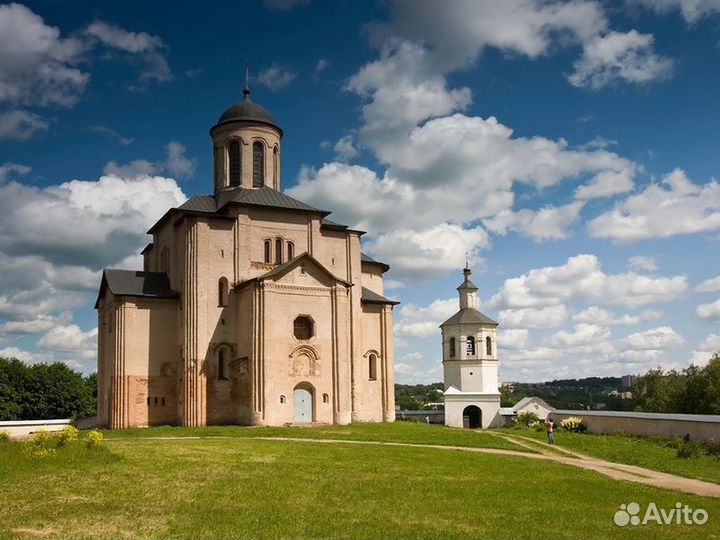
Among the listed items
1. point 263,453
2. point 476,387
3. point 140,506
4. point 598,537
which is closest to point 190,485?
point 140,506

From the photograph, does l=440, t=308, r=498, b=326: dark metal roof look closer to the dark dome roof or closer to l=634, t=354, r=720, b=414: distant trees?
l=634, t=354, r=720, b=414: distant trees

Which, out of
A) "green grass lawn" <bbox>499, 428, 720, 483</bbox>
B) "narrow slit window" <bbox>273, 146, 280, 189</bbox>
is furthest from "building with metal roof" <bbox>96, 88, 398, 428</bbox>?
"green grass lawn" <bbox>499, 428, 720, 483</bbox>

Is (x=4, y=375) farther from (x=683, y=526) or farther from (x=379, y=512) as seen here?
(x=683, y=526)

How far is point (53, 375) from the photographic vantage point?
57625 mm

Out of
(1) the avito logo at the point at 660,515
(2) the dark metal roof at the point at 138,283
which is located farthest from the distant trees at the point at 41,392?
(1) the avito logo at the point at 660,515

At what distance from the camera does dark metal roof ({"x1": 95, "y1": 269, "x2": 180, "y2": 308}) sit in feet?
120

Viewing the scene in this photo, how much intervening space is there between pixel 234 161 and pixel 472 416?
28.6 meters

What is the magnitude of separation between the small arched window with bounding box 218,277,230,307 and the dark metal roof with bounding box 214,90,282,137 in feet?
34.1

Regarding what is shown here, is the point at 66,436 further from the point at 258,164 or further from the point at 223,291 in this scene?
the point at 258,164

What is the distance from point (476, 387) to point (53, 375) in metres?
33.4

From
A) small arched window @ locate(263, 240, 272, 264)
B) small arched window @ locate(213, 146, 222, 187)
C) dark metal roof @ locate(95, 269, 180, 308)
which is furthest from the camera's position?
small arched window @ locate(213, 146, 222, 187)

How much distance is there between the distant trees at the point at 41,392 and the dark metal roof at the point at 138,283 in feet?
70.4

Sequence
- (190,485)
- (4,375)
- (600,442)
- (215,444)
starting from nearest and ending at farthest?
(190,485), (215,444), (600,442), (4,375)

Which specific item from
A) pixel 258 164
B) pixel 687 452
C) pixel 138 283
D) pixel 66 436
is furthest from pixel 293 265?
pixel 687 452
